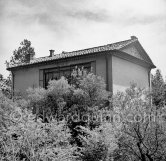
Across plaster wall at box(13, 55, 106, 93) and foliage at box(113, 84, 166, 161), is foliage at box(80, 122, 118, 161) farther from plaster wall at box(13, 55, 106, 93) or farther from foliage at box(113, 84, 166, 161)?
plaster wall at box(13, 55, 106, 93)

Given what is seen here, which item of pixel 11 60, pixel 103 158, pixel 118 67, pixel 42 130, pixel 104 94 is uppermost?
pixel 11 60

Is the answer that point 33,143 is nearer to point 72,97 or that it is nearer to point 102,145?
point 102,145

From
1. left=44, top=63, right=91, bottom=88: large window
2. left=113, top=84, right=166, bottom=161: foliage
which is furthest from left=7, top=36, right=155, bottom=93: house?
left=113, top=84, right=166, bottom=161: foliage

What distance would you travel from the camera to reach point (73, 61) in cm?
2214

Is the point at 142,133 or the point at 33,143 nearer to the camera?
the point at 33,143

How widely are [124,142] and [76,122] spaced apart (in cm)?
467

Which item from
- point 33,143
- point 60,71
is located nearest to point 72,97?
point 60,71

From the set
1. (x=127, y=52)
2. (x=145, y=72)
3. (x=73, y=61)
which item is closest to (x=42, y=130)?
(x=73, y=61)

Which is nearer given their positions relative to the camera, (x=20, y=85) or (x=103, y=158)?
(x=103, y=158)

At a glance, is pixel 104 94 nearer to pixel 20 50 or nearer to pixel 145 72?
pixel 145 72

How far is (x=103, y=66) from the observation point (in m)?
20.9

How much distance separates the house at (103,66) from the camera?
68.3 ft

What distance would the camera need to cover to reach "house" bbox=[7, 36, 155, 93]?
819 inches

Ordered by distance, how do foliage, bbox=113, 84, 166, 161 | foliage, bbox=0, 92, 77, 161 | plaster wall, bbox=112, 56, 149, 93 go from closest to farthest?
foliage, bbox=0, 92, 77, 161, foliage, bbox=113, 84, 166, 161, plaster wall, bbox=112, 56, 149, 93
